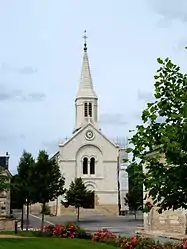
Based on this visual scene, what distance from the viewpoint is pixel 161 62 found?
470 inches

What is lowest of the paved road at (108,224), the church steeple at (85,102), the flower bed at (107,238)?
the paved road at (108,224)

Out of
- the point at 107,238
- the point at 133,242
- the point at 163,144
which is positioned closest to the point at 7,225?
the point at 107,238

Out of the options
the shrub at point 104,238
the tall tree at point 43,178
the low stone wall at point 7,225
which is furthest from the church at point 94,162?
the shrub at point 104,238

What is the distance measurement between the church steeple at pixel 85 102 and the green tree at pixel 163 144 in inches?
2949

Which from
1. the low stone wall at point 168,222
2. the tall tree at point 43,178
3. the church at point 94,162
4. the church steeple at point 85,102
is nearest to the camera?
the low stone wall at point 168,222

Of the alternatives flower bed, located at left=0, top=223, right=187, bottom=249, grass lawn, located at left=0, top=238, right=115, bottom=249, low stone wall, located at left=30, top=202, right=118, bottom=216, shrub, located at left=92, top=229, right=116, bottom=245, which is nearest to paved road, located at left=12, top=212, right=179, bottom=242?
low stone wall, located at left=30, top=202, right=118, bottom=216

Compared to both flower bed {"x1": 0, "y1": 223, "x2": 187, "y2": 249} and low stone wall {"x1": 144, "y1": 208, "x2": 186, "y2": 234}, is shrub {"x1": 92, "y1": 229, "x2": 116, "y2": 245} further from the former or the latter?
low stone wall {"x1": 144, "y1": 208, "x2": 186, "y2": 234}

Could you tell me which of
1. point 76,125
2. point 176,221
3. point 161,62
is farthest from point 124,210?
point 161,62

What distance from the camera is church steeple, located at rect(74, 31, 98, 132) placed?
8806 cm

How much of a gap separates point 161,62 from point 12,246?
13647 mm

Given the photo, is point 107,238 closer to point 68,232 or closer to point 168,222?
point 68,232

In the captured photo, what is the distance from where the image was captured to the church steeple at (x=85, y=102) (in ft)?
289

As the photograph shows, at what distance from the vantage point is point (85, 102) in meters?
88.1

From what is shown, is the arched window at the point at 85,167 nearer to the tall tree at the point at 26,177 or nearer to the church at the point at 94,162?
the church at the point at 94,162
